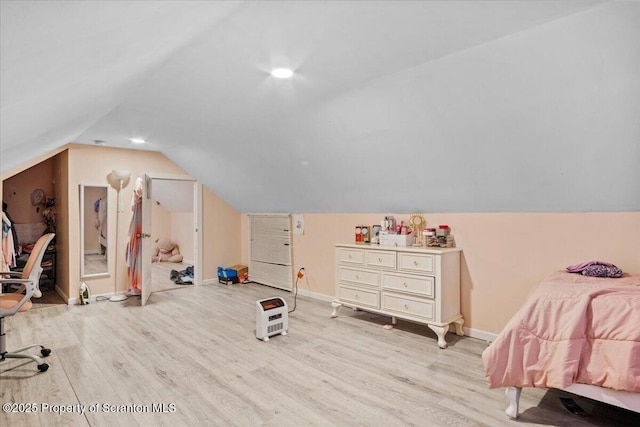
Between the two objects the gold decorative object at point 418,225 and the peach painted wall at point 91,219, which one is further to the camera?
the peach painted wall at point 91,219

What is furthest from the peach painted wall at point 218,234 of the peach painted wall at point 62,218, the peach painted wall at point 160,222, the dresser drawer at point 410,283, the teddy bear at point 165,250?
the dresser drawer at point 410,283

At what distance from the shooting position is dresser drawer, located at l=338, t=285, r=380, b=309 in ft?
12.3

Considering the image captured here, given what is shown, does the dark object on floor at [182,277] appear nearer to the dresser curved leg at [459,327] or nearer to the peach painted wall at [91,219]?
the peach painted wall at [91,219]

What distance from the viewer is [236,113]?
11.2 ft

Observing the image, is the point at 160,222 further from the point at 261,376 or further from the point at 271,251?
the point at 261,376

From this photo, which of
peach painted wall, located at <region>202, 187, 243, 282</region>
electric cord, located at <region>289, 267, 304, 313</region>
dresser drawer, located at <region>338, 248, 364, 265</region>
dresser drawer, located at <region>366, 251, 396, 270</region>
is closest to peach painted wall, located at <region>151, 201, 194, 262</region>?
peach painted wall, located at <region>202, 187, 243, 282</region>

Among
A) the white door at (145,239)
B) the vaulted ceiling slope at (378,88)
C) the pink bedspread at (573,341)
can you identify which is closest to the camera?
the vaulted ceiling slope at (378,88)

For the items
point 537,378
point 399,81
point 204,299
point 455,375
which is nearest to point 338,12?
point 399,81

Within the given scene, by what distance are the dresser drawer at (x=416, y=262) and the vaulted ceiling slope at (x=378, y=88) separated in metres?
0.61

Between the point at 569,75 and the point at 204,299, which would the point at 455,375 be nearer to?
the point at 569,75

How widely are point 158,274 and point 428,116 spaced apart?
5.99 m

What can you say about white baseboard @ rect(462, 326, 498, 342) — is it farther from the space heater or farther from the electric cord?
the electric cord

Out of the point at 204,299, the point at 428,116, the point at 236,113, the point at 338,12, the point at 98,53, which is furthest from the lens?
the point at 204,299

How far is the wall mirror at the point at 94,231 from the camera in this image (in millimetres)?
4906
